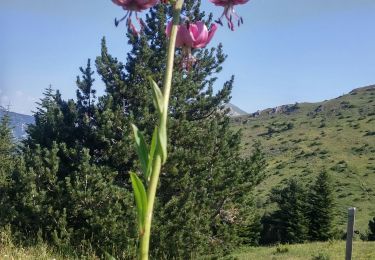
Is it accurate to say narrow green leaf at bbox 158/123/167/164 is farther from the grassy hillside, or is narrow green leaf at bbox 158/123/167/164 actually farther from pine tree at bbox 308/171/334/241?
pine tree at bbox 308/171/334/241

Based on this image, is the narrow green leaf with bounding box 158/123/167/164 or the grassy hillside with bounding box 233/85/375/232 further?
the grassy hillside with bounding box 233/85/375/232

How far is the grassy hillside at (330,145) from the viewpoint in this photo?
36.4 metres

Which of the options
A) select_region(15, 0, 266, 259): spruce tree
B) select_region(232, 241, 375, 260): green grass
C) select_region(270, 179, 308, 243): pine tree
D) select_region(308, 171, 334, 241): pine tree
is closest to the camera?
select_region(15, 0, 266, 259): spruce tree

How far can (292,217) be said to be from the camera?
2616 cm

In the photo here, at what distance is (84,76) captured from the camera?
10.2 metres

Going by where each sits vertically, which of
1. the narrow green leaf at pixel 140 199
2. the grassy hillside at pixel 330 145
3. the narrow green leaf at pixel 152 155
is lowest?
the narrow green leaf at pixel 140 199

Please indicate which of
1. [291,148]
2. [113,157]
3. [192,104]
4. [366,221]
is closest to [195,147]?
[192,104]

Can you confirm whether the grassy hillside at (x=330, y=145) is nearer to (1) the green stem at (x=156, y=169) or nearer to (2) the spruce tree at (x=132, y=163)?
(2) the spruce tree at (x=132, y=163)

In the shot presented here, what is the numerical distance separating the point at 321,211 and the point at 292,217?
1.62 metres

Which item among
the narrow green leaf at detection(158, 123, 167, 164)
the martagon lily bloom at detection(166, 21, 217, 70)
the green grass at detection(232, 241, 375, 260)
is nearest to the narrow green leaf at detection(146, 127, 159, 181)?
the narrow green leaf at detection(158, 123, 167, 164)

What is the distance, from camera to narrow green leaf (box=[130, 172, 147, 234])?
0.85 meters

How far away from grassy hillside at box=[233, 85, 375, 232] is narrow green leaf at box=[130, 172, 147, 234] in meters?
22.2

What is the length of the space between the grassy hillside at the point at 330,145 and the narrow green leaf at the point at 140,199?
73.0ft

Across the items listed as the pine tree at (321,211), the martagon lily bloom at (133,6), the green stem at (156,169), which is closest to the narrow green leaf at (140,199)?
the green stem at (156,169)
